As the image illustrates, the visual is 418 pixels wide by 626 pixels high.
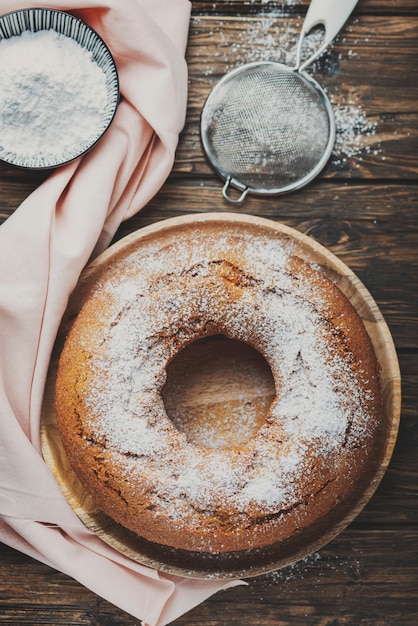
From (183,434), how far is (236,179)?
606mm

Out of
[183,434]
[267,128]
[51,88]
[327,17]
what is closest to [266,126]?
[267,128]

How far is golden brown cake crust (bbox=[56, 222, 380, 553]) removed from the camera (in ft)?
3.85

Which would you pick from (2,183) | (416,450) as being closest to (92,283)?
(2,183)

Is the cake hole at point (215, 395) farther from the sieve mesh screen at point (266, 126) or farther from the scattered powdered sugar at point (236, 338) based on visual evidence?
the sieve mesh screen at point (266, 126)

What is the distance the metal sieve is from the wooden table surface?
0.03m

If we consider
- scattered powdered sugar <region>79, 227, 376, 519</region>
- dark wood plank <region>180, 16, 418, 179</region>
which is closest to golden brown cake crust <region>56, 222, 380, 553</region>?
scattered powdered sugar <region>79, 227, 376, 519</region>

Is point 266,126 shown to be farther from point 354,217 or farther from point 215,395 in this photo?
point 215,395

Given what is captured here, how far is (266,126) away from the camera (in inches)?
57.7

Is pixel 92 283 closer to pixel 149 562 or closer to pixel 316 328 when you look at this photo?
pixel 316 328

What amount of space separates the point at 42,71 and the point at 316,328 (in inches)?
30.4

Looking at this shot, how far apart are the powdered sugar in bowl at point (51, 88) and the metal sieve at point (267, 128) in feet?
0.85

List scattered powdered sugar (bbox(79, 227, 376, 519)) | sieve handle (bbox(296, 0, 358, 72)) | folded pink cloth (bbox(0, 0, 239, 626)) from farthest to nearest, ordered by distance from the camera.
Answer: sieve handle (bbox(296, 0, 358, 72))
folded pink cloth (bbox(0, 0, 239, 626))
scattered powdered sugar (bbox(79, 227, 376, 519))

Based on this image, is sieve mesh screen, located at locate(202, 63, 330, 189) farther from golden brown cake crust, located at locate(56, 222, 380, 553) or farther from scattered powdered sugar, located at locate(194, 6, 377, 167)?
golden brown cake crust, located at locate(56, 222, 380, 553)

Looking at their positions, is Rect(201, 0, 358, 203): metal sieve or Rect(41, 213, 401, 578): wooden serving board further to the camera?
Rect(201, 0, 358, 203): metal sieve
